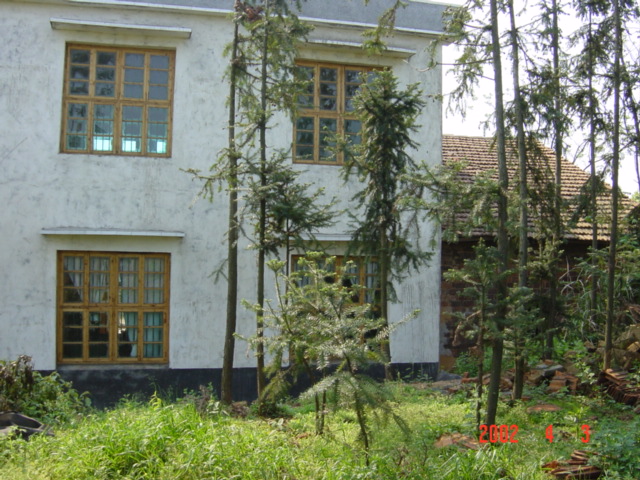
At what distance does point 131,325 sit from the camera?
1086cm

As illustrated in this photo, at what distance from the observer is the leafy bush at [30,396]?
7641mm

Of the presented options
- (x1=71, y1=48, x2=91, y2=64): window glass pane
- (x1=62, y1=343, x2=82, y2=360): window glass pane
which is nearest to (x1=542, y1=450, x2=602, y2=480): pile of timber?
(x1=62, y1=343, x2=82, y2=360): window glass pane

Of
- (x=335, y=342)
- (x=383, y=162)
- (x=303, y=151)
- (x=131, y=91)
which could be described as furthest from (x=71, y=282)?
(x=335, y=342)

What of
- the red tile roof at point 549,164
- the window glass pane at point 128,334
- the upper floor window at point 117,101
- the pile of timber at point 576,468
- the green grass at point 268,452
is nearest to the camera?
the green grass at point 268,452

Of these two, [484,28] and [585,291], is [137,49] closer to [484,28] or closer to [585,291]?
[484,28]

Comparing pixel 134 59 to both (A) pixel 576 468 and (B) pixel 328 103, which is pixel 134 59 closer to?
(B) pixel 328 103

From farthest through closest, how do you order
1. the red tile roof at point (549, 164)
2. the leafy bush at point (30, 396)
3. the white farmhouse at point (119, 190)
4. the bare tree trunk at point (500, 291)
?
the red tile roof at point (549, 164) < the white farmhouse at point (119, 190) < the leafy bush at point (30, 396) < the bare tree trunk at point (500, 291)

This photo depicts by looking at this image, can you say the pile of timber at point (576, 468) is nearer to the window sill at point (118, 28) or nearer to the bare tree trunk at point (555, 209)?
the bare tree trunk at point (555, 209)

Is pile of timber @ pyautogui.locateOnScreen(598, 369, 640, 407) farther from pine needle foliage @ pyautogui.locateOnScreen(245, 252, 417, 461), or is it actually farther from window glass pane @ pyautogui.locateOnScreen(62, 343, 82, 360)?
window glass pane @ pyautogui.locateOnScreen(62, 343, 82, 360)

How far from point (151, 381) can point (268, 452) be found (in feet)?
Result: 18.2

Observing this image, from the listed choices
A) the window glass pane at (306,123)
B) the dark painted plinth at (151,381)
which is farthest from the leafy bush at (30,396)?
the window glass pane at (306,123)

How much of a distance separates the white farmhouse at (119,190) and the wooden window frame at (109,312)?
2 cm

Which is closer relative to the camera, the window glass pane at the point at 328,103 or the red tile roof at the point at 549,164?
the window glass pane at the point at 328,103

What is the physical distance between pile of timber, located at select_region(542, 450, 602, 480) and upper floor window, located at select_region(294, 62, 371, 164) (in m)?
6.89
